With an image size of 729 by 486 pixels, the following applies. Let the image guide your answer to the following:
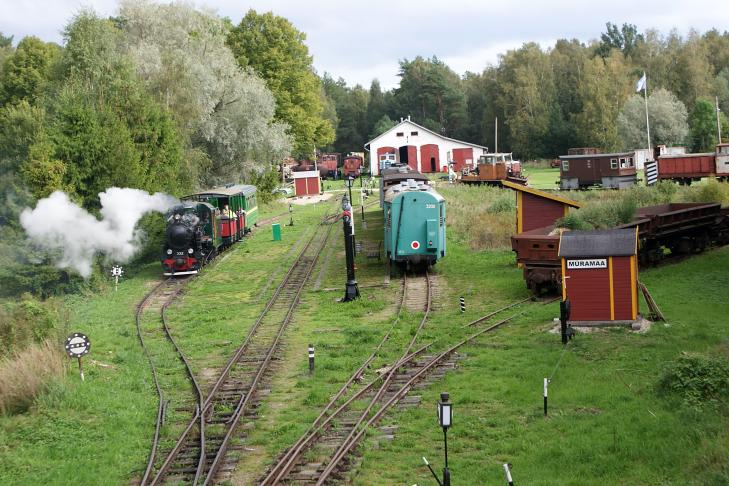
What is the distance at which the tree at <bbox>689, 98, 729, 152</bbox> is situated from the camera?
3221 inches

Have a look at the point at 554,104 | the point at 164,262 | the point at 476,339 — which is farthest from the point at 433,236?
the point at 554,104

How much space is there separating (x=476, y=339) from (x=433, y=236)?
28.6 ft

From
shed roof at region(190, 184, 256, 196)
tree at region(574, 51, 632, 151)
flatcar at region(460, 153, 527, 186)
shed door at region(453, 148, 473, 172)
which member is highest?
tree at region(574, 51, 632, 151)

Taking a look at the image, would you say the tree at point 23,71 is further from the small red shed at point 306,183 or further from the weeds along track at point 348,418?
the weeds along track at point 348,418

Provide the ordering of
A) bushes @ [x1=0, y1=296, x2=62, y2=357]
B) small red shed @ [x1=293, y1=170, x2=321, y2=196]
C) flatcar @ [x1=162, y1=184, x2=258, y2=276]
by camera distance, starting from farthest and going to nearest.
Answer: small red shed @ [x1=293, y1=170, x2=321, y2=196], flatcar @ [x1=162, y1=184, x2=258, y2=276], bushes @ [x1=0, y1=296, x2=62, y2=357]

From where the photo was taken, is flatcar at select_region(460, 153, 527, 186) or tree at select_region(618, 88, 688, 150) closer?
flatcar at select_region(460, 153, 527, 186)

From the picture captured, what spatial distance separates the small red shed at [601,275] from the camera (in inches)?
730

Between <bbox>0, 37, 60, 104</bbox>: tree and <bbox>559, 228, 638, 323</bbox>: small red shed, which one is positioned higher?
<bbox>0, 37, 60, 104</bbox>: tree

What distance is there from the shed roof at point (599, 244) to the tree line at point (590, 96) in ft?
227

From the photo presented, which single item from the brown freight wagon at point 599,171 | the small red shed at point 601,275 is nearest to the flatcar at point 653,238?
the small red shed at point 601,275

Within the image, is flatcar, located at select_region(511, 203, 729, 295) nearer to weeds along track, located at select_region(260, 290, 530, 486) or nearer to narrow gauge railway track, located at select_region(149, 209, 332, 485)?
weeds along track, located at select_region(260, 290, 530, 486)

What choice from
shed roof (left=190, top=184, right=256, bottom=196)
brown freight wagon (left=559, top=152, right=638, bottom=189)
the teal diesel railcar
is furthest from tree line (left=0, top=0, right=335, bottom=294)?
A: brown freight wagon (left=559, top=152, right=638, bottom=189)

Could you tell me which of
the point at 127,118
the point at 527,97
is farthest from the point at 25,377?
the point at 527,97

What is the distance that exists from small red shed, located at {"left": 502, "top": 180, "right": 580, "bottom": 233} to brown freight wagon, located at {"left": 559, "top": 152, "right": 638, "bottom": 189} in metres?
30.7
